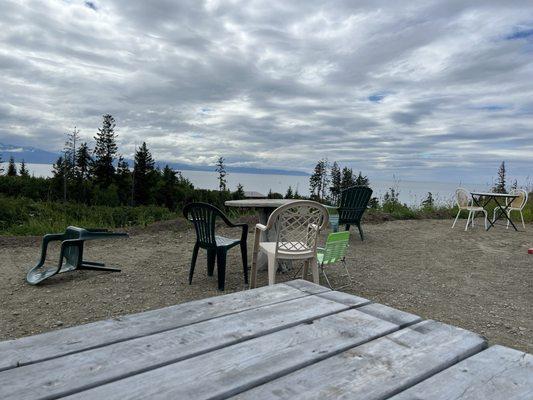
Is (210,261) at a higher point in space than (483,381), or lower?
lower

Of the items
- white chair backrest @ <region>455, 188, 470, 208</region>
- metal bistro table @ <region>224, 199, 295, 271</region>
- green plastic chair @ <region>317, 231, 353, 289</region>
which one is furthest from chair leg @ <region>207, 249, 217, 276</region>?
white chair backrest @ <region>455, 188, 470, 208</region>

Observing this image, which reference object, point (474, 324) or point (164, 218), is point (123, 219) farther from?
point (474, 324)

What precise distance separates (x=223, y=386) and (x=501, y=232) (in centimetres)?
860

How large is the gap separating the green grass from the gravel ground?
2.78 feet

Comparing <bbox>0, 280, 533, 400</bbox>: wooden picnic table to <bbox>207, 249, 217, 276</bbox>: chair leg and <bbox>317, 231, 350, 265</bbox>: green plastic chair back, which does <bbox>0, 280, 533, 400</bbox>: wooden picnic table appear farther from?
<bbox>207, 249, 217, 276</bbox>: chair leg

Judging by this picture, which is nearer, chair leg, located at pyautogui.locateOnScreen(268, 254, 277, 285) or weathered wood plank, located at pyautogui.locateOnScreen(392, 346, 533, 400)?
weathered wood plank, located at pyautogui.locateOnScreen(392, 346, 533, 400)

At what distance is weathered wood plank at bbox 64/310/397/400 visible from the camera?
36.3 inches

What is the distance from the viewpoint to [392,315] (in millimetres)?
1436

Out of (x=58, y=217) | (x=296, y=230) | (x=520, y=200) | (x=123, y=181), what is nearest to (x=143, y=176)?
(x=123, y=181)

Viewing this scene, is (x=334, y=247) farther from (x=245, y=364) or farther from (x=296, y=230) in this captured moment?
(x=245, y=364)

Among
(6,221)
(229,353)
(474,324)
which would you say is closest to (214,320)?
(229,353)

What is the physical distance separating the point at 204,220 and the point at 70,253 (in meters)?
1.75

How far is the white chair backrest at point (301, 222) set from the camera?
3773 mm

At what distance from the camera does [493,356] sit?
1.13 m
